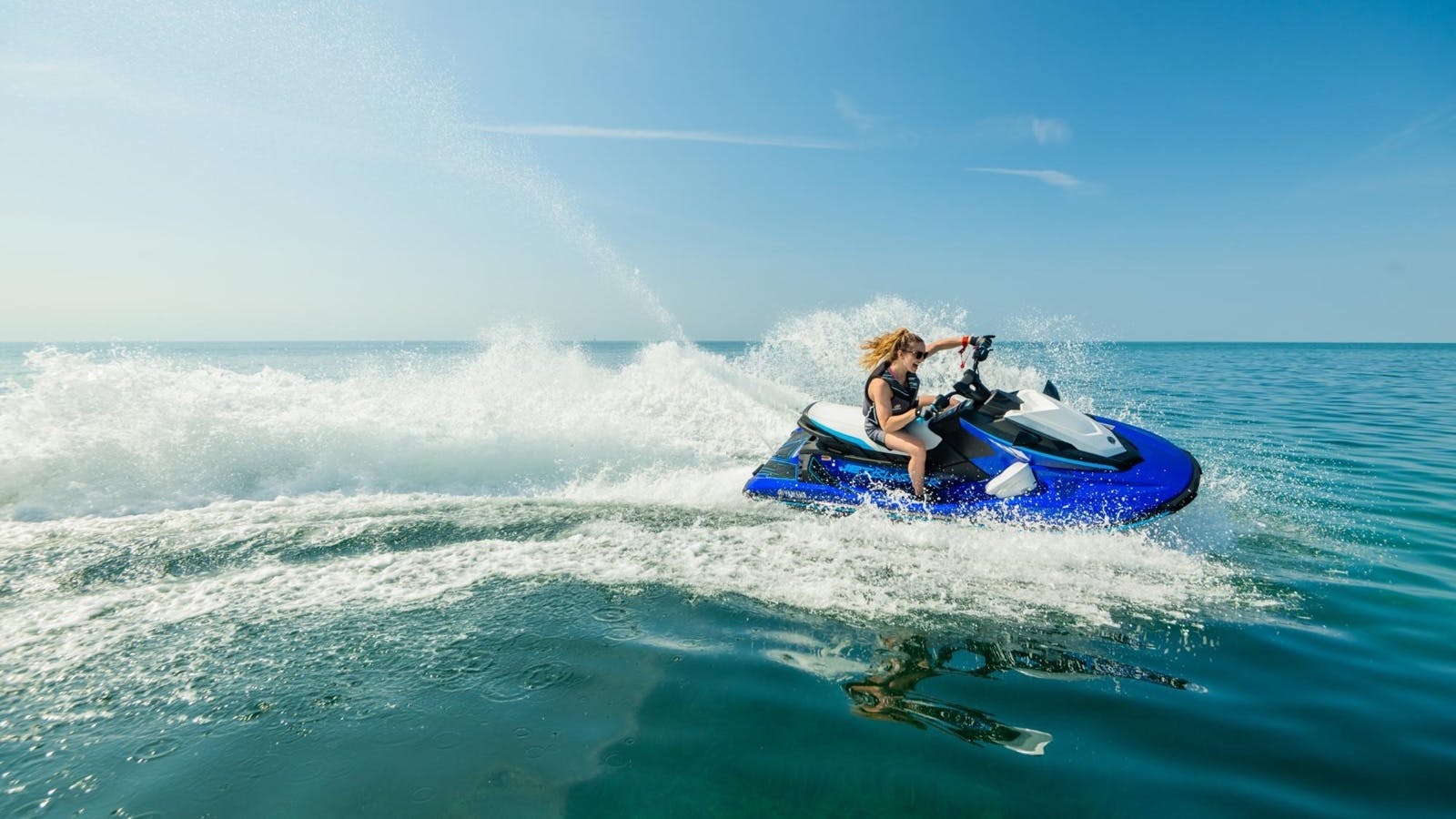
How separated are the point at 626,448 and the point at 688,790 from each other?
6.57 meters

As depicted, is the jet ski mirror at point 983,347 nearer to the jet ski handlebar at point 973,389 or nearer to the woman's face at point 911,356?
the jet ski handlebar at point 973,389

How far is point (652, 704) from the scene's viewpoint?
2.95 metres

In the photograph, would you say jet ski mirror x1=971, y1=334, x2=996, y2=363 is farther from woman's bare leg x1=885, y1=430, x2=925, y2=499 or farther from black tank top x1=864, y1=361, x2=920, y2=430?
woman's bare leg x1=885, y1=430, x2=925, y2=499

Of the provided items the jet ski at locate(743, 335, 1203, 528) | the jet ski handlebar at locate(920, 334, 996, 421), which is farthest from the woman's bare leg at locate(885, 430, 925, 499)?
the jet ski handlebar at locate(920, 334, 996, 421)

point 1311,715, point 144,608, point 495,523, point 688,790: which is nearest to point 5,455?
point 144,608

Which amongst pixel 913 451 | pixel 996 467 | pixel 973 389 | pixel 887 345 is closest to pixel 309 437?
pixel 887 345

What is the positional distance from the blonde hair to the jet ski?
58cm

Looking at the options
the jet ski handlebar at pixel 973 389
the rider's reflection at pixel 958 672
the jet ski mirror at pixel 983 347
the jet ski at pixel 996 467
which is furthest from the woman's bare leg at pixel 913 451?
the rider's reflection at pixel 958 672

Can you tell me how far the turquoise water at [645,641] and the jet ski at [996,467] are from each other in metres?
0.27

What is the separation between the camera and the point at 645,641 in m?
3.53

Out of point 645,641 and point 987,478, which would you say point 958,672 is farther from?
point 987,478

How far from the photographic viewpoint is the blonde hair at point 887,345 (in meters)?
5.76

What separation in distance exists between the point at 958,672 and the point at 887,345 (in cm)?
333

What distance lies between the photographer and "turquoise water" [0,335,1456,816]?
8.07ft
